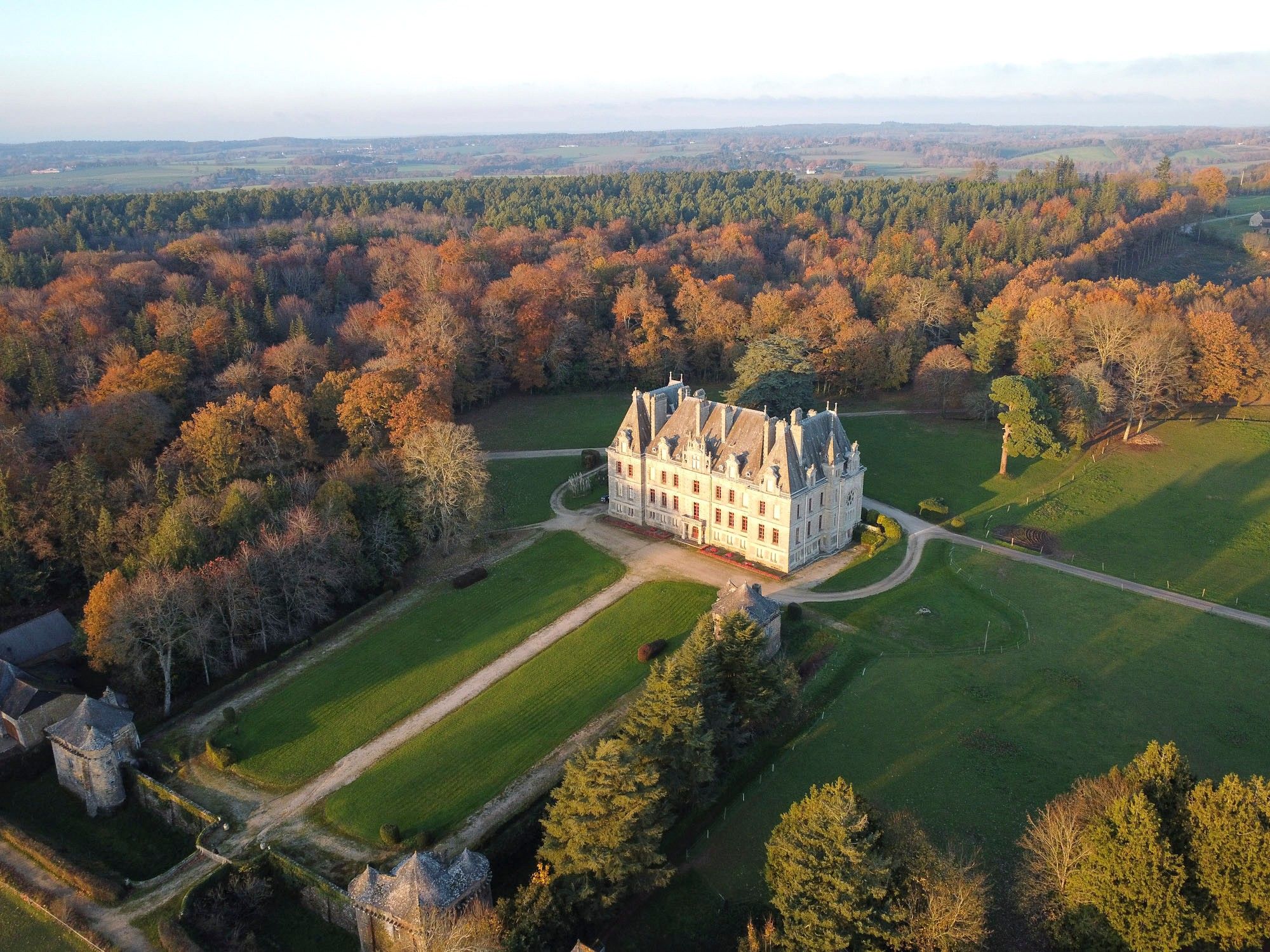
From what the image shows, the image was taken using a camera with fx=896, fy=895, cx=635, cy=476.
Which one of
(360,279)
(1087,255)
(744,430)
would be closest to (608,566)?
(744,430)

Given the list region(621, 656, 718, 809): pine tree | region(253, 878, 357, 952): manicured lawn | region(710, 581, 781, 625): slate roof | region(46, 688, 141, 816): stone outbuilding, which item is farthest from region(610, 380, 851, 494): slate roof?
region(46, 688, 141, 816): stone outbuilding

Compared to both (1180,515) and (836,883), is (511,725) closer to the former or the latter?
(836,883)

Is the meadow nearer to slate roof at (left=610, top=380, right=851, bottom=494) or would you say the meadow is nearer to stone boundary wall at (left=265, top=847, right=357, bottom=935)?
slate roof at (left=610, top=380, right=851, bottom=494)

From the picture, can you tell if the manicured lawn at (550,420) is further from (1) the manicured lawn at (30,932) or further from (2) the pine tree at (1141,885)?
(2) the pine tree at (1141,885)

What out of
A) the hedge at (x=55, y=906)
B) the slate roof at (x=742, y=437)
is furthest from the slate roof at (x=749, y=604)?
the hedge at (x=55, y=906)

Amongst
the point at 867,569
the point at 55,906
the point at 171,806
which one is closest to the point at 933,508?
the point at 867,569

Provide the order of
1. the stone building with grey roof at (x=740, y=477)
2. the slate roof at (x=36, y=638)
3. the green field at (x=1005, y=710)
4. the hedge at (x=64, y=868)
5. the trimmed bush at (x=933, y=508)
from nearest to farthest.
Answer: the hedge at (x=64, y=868), the green field at (x=1005, y=710), the slate roof at (x=36, y=638), the stone building with grey roof at (x=740, y=477), the trimmed bush at (x=933, y=508)
